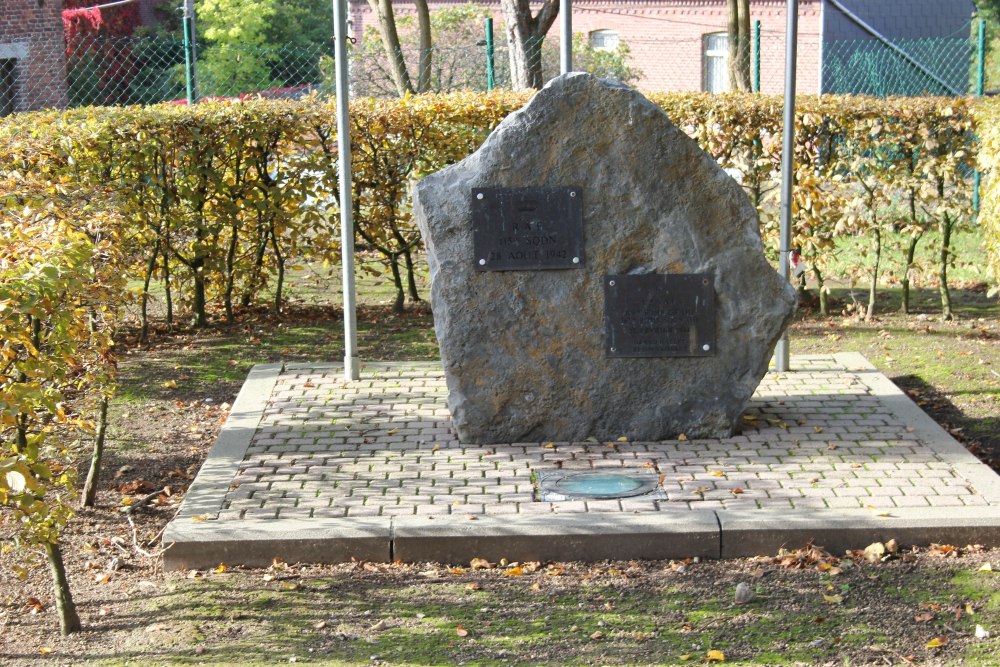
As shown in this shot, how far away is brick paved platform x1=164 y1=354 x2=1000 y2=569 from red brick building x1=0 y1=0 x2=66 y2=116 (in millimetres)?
14243

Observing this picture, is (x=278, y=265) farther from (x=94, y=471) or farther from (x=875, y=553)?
(x=875, y=553)

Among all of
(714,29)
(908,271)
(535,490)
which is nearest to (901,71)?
(714,29)

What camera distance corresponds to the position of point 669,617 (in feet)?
15.3

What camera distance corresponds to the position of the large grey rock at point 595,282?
255 inches

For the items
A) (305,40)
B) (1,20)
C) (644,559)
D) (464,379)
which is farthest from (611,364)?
(305,40)

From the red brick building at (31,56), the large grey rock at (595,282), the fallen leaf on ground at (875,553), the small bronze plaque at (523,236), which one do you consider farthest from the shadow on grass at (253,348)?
the red brick building at (31,56)

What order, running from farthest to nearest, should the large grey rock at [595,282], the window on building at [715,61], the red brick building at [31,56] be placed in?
1. the window on building at [715,61]
2. the red brick building at [31,56]
3. the large grey rock at [595,282]

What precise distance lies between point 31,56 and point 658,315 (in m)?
18.8

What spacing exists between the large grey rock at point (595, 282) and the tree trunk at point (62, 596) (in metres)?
2.52

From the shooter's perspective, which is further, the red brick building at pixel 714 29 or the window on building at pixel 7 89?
the red brick building at pixel 714 29

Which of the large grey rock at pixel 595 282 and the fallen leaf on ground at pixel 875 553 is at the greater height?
the large grey rock at pixel 595 282

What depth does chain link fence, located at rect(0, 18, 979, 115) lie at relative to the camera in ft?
65.0

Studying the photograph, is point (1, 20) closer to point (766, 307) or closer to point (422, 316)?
point (422, 316)

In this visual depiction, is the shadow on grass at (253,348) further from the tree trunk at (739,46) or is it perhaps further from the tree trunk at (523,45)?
the tree trunk at (739,46)
